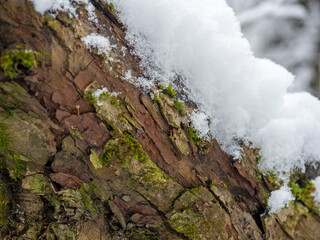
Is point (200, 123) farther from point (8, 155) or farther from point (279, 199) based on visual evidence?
point (8, 155)

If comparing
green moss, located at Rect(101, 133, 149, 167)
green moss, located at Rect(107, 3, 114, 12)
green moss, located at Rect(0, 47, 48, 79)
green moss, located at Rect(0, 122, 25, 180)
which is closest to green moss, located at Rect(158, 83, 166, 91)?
green moss, located at Rect(101, 133, 149, 167)

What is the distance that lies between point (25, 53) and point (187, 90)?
0.96 meters

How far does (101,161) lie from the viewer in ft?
4.23

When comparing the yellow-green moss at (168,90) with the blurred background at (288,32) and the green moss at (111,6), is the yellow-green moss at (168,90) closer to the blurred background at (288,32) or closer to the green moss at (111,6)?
the green moss at (111,6)

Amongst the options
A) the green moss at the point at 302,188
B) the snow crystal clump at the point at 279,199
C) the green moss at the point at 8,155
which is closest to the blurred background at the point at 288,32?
the green moss at the point at 302,188

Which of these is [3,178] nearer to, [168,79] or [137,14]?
[168,79]

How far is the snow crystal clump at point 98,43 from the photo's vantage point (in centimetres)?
120

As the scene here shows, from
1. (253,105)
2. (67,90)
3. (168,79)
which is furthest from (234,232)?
(67,90)

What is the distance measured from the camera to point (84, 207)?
140cm

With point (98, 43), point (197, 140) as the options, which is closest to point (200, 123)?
point (197, 140)

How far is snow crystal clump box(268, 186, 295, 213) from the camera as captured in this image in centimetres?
158

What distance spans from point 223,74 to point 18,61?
1.26 meters

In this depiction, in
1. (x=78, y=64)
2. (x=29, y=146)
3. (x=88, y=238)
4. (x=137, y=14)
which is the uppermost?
(x=137, y=14)

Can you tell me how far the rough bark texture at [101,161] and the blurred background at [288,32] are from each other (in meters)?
3.40
